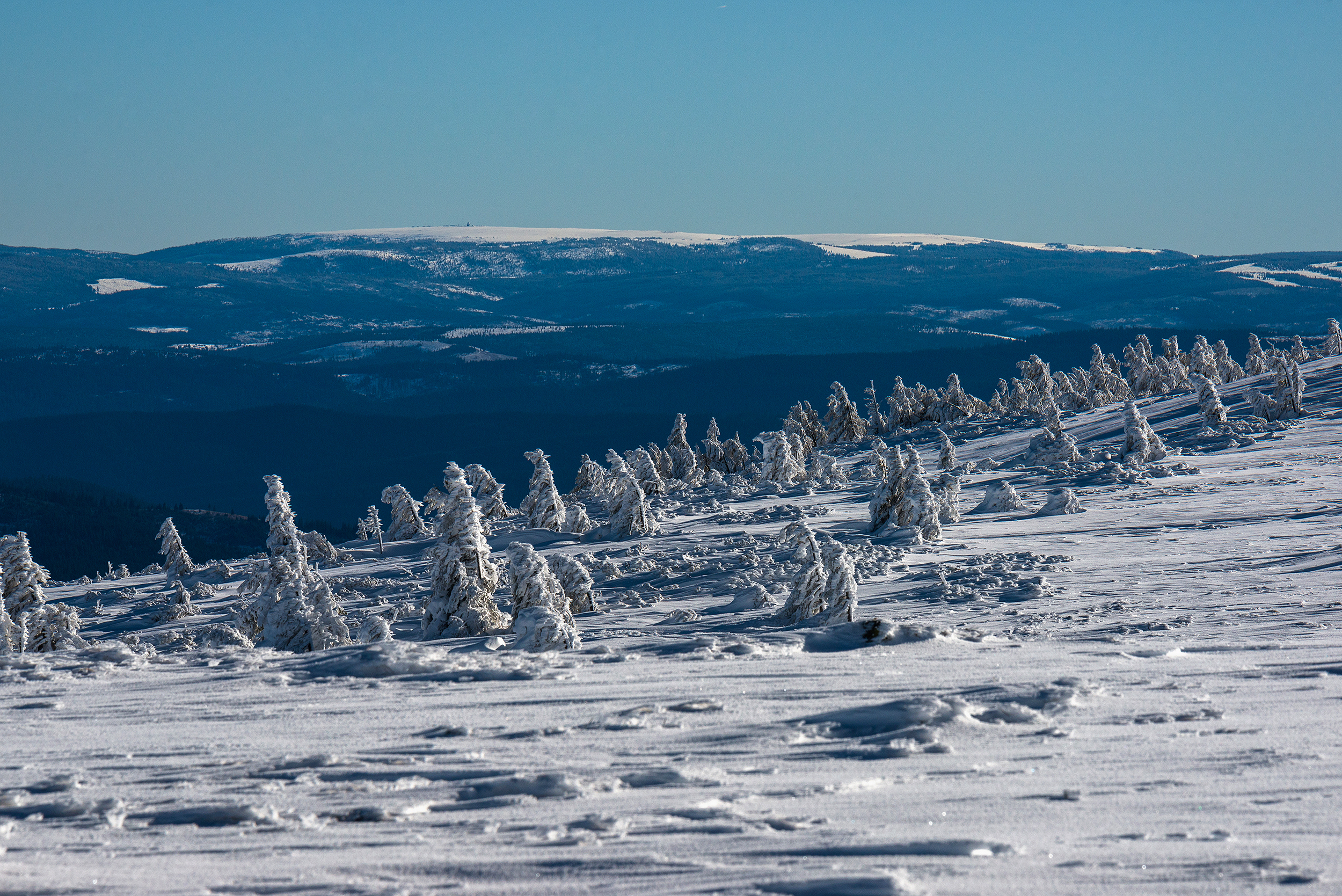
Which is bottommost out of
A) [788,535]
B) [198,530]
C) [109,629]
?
[198,530]

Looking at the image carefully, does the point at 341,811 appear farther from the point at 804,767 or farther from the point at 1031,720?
the point at 1031,720

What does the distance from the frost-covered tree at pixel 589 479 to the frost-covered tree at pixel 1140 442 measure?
967 inches

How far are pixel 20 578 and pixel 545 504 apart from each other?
60.3ft

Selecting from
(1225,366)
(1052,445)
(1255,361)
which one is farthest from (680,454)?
(1255,361)

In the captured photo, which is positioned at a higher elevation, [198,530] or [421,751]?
[421,751]

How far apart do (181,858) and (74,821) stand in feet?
4.43

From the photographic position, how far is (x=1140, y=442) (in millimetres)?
47500

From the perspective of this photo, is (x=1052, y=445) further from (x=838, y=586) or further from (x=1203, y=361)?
(x=1203, y=361)

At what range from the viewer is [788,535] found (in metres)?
32.1

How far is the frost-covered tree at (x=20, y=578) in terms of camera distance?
32.6 metres

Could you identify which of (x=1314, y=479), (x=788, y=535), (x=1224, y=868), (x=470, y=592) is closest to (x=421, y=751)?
(x=1224, y=868)

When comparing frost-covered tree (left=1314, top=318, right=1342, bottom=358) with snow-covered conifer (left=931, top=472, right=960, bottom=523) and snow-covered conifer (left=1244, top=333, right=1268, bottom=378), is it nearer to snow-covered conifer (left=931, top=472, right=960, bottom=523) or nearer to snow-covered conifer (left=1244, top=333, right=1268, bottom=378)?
snow-covered conifer (left=1244, top=333, right=1268, bottom=378)

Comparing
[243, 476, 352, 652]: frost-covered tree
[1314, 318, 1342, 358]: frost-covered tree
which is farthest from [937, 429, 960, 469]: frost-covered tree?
[1314, 318, 1342, 358]: frost-covered tree

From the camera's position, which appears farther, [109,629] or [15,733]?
[109,629]
